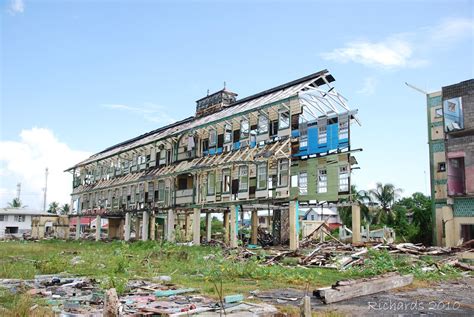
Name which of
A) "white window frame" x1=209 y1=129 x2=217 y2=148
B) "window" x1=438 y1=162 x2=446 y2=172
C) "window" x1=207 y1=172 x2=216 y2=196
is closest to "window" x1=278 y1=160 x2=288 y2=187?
"window" x1=207 y1=172 x2=216 y2=196

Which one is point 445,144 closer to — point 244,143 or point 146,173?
point 244,143

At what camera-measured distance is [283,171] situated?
2641 cm

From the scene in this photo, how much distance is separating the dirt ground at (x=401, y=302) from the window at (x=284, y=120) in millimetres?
15417

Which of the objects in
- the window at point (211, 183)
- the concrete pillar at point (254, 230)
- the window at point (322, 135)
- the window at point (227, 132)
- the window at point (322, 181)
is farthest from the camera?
the concrete pillar at point (254, 230)

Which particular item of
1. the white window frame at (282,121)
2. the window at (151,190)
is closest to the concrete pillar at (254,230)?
the white window frame at (282,121)

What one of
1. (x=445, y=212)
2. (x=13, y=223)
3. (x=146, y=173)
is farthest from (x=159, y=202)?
(x=13, y=223)

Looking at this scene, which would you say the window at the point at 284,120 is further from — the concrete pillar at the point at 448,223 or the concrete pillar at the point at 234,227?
the concrete pillar at the point at 448,223

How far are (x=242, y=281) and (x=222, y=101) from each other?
25598 mm

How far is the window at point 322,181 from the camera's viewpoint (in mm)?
26953

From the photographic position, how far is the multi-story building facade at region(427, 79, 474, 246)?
28391 millimetres

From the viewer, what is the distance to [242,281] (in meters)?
13.2

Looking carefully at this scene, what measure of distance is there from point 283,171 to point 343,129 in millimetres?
4398

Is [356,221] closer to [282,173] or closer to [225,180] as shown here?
[282,173]

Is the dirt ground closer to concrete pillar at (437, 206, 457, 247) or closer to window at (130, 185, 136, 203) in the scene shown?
concrete pillar at (437, 206, 457, 247)
